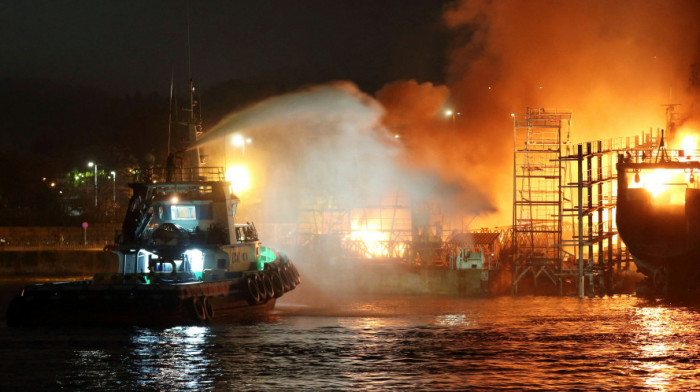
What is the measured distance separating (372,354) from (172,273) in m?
9.26

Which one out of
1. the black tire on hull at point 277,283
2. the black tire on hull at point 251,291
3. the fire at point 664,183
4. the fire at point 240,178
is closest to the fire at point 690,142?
the fire at point 664,183

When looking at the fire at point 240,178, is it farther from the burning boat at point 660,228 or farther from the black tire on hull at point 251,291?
the black tire on hull at point 251,291

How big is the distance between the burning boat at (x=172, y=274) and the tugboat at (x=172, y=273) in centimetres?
4

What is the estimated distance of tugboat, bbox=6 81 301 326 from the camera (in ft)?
103

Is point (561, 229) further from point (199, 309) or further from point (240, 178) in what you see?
point (240, 178)

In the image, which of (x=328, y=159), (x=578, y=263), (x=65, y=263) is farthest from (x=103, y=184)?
(x=578, y=263)

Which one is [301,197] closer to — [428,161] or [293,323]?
[428,161]

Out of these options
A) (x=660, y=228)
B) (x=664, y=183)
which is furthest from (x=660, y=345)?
(x=664, y=183)

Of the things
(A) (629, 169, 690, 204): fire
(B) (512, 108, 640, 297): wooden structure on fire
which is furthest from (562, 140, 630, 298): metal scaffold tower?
(A) (629, 169, 690, 204): fire

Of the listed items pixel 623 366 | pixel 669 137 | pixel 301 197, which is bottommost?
pixel 623 366

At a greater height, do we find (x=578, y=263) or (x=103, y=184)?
(x=103, y=184)

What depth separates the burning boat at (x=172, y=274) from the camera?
31.4 m

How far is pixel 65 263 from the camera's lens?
60125 millimetres

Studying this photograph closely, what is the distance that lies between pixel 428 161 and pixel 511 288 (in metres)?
12.9
